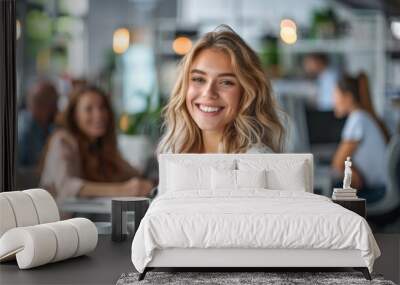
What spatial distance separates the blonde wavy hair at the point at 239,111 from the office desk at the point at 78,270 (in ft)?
5.07

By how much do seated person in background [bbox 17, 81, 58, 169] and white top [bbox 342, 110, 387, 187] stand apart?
315cm

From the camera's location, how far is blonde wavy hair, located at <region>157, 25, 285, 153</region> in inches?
322

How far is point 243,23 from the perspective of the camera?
9062 millimetres

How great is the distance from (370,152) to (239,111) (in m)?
1.81

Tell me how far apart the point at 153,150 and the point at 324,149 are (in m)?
1.82

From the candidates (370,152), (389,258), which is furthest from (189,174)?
(370,152)

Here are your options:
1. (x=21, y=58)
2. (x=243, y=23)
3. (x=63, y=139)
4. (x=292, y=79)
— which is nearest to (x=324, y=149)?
(x=292, y=79)

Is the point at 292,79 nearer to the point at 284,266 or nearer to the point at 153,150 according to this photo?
the point at 153,150

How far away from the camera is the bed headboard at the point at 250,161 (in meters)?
7.53

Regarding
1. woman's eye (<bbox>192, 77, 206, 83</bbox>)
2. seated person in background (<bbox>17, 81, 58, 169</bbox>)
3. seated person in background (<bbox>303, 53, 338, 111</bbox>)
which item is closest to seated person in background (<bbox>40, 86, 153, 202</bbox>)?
seated person in background (<bbox>17, 81, 58, 169</bbox>)

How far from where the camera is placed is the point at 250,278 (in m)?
5.91

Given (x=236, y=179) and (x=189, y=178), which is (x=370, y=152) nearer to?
(x=236, y=179)

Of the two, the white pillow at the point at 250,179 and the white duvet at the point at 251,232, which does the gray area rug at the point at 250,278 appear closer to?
the white duvet at the point at 251,232

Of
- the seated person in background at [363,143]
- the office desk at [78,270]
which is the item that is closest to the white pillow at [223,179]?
the office desk at [78,270]
